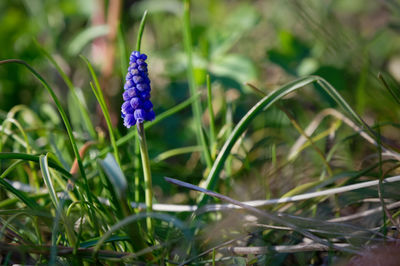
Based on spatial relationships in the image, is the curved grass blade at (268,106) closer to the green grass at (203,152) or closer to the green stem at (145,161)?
the green grass at (203,152)

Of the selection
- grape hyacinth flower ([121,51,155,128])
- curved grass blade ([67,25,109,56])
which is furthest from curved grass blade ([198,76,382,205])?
curved grass blade ([67,25,109,56])

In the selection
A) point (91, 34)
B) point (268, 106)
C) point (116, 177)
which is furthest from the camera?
point (91, 34)

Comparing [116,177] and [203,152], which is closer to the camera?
[116,177]

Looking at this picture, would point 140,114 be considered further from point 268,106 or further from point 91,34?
point 91,34

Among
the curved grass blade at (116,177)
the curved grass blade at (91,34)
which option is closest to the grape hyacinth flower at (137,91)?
the curved grass blade at (116,177)

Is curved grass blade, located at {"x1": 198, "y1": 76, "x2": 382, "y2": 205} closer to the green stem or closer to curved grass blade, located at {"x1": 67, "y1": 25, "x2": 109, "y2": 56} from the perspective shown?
the green stem

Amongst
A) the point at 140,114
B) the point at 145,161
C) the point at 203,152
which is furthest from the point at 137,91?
the point at 203,152
